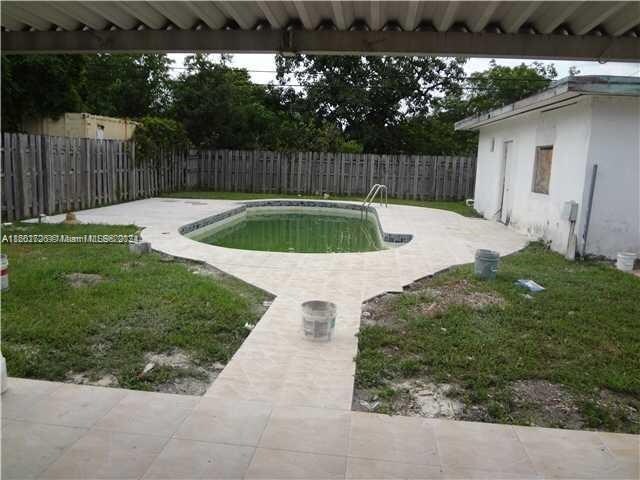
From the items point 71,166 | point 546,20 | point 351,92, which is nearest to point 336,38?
point 546,20

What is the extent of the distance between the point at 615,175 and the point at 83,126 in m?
15.1

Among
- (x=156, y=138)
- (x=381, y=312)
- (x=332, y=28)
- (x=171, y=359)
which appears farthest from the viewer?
(x=156, y=138)

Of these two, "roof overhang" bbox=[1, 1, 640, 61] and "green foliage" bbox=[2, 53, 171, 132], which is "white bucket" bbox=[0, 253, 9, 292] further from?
"green foliage" bbox=[2, 53, 171, 132]

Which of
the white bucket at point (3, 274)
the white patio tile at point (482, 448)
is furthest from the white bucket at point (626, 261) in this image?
the white bucket at point (3, 274)

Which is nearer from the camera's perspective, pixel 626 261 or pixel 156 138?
pixel 626 261

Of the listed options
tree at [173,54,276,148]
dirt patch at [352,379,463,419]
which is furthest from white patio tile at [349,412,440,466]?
tree at [173,54,276,148]

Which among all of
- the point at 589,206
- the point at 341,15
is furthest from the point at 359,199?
the point at 341,15

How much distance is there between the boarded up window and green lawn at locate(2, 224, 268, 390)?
20.1 feet

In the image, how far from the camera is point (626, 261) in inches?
267

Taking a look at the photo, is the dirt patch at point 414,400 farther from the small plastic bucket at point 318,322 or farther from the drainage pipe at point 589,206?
the drainage pipe at point 589,206

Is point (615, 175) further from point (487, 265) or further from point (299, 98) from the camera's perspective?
point (299, 98)

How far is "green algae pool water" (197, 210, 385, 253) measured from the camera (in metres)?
9.33

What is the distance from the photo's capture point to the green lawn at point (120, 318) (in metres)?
3.33

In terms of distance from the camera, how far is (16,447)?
93.4 inches
